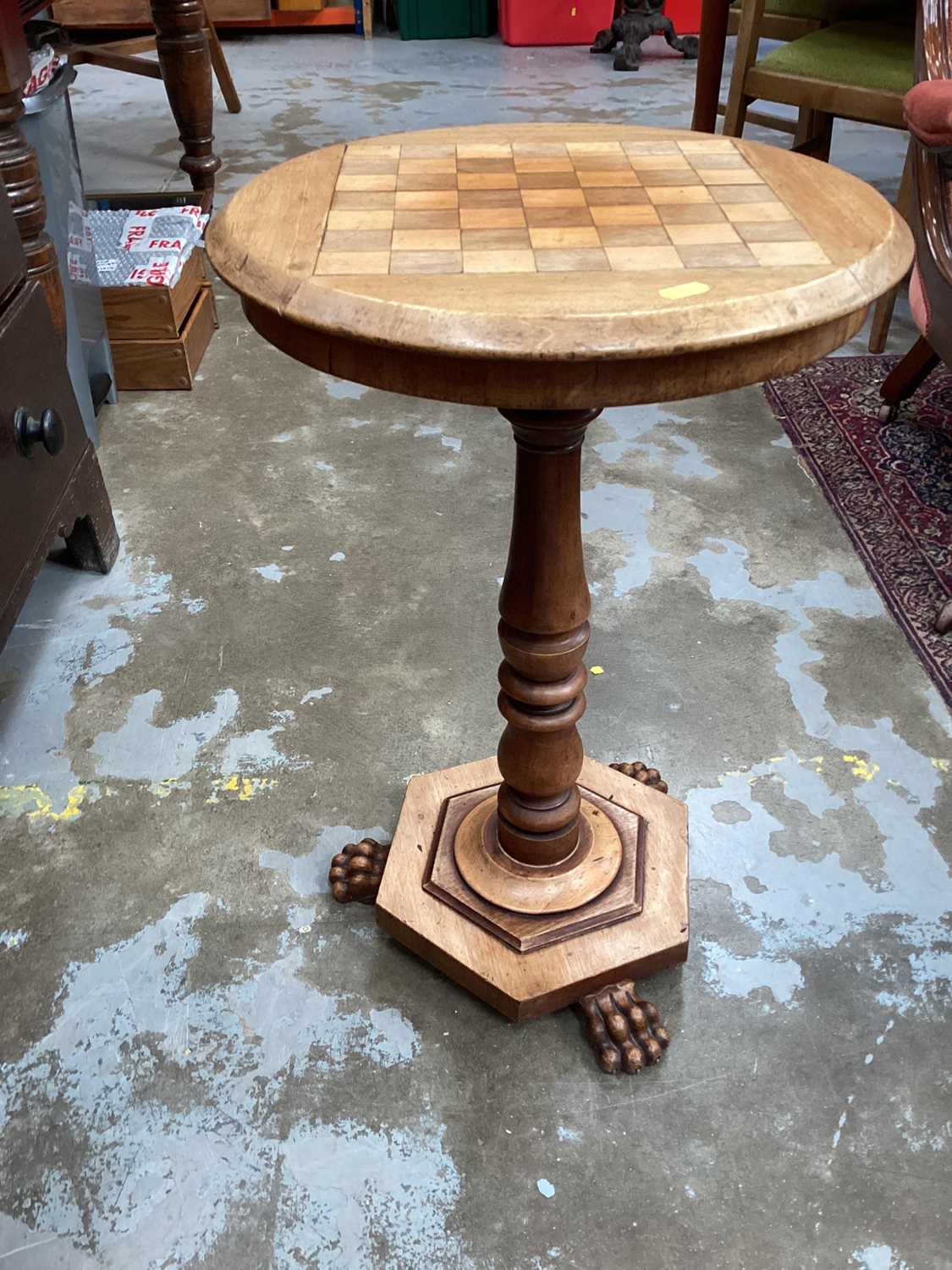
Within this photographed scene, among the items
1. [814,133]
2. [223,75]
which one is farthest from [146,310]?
[223,75]

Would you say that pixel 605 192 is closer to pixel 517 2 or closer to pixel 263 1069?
pixel 263 1069

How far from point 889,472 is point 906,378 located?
12.3 inches

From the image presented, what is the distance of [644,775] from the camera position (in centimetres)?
146

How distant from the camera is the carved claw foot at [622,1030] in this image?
114 centimetres

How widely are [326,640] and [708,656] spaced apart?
648 millimetres

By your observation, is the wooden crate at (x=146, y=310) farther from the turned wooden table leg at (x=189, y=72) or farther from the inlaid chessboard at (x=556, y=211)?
the inlaid chessboard at (x=556, y=211)

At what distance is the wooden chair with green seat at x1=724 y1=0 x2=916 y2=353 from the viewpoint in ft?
8.55

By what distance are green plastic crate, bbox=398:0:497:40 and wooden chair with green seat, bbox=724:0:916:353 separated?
→ 366 centimetres

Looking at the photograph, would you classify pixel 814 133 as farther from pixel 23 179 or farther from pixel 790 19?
pixel 23 179

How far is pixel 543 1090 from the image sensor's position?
1139 millimetres

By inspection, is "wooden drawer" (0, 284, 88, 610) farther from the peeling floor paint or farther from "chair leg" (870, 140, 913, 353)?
"chair leg" (870, 140, 913, 353)

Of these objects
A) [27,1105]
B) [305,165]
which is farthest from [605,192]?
[27,1105]

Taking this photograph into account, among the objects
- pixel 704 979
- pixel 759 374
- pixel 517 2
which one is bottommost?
pixel 704 979

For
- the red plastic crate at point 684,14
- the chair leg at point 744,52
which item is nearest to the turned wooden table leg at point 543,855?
the chair leg at point 744,52
